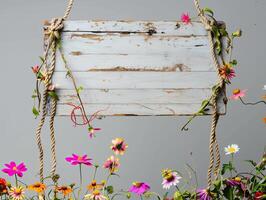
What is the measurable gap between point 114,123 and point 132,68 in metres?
1.07

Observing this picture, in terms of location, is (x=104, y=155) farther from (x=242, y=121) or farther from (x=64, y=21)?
(x=64, y=21)

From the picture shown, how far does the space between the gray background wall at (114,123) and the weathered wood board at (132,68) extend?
3.44 ft

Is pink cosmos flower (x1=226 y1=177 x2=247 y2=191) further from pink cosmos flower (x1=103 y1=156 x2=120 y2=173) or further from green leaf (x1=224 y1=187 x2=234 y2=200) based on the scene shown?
pink cosmos flower (x1=103 y1=156 x2=120 y2=173)

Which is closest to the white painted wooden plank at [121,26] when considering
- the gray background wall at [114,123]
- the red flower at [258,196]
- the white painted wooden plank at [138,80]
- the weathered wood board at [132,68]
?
the weathered wood board at [132,68]

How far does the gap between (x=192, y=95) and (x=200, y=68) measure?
7 centimetres

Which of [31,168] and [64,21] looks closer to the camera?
[64,21]

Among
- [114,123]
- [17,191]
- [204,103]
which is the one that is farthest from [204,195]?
[114,123]

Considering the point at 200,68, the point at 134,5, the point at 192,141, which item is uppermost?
the point at 134,5

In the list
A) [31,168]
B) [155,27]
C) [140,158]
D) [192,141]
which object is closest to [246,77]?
[192,141]

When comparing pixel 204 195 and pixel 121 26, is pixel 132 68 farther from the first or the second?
pixel 204 195

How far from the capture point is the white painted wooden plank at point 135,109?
4.27 feet

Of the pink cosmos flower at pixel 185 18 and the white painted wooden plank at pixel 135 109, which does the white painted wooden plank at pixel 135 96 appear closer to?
the white painted wooden plank at pixel 135 109

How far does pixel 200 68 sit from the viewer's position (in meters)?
1.34

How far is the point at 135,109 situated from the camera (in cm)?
131
